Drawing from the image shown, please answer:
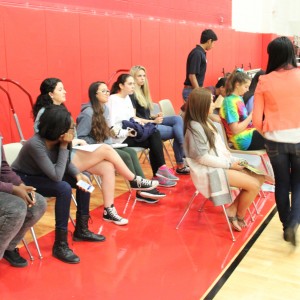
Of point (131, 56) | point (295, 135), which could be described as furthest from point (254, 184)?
point (131, 56)

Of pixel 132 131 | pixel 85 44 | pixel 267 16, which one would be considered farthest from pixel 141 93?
pixel 267 16

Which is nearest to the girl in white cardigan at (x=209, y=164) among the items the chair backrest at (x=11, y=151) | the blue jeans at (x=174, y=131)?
the chair backrest at (x=11, y=151)

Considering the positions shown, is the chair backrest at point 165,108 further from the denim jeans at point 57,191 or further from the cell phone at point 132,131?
the denim jeans at point 57,191

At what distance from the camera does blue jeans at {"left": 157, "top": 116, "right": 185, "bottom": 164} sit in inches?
198

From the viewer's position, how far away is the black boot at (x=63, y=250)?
3016 millimetres

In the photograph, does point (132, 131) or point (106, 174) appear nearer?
point (106, 174)

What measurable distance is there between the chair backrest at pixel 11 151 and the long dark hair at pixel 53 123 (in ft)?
1.24

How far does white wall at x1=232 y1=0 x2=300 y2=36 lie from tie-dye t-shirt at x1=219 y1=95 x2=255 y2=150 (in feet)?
27.6

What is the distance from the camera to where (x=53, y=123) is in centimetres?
295

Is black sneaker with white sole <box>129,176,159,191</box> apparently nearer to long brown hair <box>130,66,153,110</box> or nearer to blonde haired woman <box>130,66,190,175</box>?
blonde haired woman <box>130,66,190,175</box>

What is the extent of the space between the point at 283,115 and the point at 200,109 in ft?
2.20

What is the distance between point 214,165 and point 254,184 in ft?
1.14

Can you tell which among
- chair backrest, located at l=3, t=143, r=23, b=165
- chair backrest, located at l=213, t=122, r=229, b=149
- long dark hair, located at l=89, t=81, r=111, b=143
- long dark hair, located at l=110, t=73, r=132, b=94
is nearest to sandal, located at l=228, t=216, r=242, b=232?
chair backrest, located at l=213, t=122, r=229, b=149

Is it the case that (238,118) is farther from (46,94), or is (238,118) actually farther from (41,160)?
(41,160)
